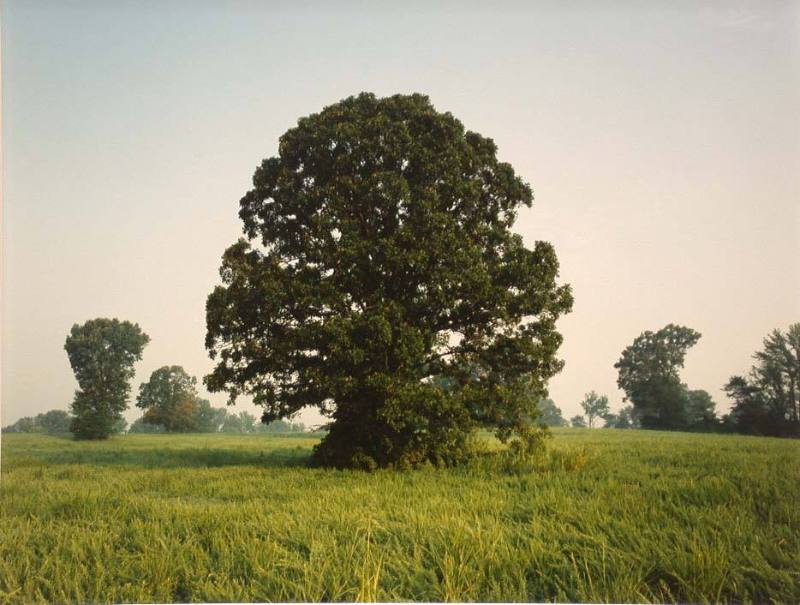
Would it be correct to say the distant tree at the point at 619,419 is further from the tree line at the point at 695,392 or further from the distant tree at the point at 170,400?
the distant tree at the point at 170,400

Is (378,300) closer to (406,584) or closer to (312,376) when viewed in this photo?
(312,376)

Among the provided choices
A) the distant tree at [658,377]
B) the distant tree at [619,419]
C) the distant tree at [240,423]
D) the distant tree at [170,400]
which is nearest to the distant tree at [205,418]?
the distant tree at [170,400]

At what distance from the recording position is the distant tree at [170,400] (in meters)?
51.3

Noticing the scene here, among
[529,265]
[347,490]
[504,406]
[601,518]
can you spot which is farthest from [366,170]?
[601,518]

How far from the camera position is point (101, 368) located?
32.3 m

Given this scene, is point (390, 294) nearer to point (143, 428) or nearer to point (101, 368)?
point (101, 368)

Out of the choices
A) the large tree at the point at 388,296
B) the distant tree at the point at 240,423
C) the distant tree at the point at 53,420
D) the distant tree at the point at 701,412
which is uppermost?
the large tree at the point at 388,296

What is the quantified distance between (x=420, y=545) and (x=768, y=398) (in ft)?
84.2

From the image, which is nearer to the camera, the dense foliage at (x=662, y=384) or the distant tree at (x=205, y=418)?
the dense foliage at (x=662, y=384)

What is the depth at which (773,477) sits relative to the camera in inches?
297

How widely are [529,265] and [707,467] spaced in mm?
6081

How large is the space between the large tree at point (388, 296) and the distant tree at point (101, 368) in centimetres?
2461

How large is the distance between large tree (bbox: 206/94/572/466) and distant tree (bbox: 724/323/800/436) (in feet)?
27.5

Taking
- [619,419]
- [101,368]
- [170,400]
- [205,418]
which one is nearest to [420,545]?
[101,368]
